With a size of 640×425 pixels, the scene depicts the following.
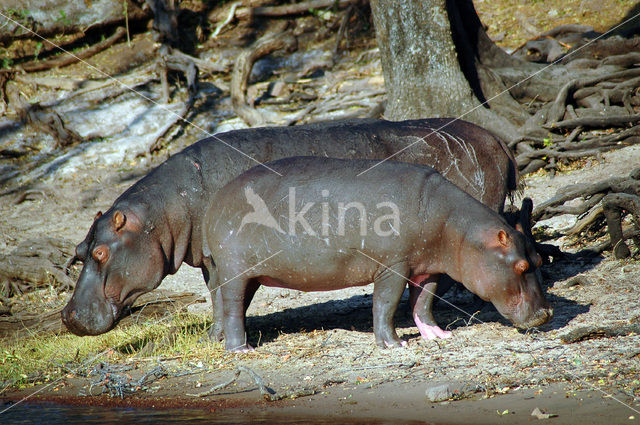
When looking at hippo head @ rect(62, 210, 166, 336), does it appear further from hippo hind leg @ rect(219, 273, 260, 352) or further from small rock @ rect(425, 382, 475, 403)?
small rock @ rect(425, 382, 475, 403)

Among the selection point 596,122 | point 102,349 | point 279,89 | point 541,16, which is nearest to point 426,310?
point 102,349

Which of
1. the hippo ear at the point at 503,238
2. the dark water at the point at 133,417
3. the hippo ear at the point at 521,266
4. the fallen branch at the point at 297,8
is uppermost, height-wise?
the fallen branch at the point at 297,8

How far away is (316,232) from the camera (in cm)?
583

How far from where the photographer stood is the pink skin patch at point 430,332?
19.7 feet

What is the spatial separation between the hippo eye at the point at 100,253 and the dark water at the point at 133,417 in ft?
3.89

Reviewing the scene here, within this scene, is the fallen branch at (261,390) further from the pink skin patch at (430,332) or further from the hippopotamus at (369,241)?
the pink skin patch at (430,332)

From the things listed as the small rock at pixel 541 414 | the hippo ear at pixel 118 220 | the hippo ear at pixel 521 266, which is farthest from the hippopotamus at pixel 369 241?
the small rock at pixel 541 414

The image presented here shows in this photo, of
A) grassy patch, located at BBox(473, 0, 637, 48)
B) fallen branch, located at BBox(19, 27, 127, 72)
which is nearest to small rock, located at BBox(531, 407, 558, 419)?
grassy patch, located at BBox(473, 0, 637, 48)

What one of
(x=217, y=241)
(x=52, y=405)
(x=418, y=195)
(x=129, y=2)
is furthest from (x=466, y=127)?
(x=129, y=2)

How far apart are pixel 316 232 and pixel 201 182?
1.32 metres

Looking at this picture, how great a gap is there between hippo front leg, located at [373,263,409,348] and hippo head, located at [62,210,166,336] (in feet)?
6.10

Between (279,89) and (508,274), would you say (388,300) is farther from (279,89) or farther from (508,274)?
(279,89)

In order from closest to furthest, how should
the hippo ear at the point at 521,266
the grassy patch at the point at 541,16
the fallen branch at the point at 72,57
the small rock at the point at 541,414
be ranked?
the small rock at the point at 541,414
the hippo ear at the point at 521,266
the grassy patch at the point at 541,16
the fallen branch at the point at 72,57

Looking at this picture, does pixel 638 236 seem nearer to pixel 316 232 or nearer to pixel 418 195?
pixel 418 195
